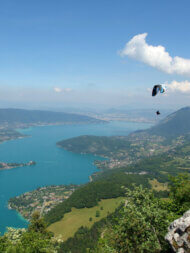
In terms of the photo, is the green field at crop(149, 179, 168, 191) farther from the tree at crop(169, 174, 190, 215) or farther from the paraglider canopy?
the paraglider canopy

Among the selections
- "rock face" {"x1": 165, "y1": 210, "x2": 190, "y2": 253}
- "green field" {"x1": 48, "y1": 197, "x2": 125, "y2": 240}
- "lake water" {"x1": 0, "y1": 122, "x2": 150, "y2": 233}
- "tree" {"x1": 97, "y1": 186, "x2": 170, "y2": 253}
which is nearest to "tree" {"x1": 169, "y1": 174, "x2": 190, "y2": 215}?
"tree" {"x1": 97, "y1": 186, "x2": 170, "y2": 253}

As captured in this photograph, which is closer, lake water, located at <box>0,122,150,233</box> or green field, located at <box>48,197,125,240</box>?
green field, located at <box>48,197,125,240</box>

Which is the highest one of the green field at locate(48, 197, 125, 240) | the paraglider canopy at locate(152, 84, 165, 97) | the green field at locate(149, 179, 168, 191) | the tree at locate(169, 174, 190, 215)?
the paraglider canopy at locate(152, 84, 165, 97)

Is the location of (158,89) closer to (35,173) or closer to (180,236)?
(180,236)

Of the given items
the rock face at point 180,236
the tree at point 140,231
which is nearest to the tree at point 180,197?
the tree at point 140,231

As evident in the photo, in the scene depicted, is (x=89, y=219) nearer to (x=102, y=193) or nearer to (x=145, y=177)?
(x=102, y=193)

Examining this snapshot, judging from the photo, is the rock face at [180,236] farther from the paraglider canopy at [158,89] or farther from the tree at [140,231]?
the paraglider canopy at [158,89]

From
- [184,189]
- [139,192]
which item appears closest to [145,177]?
[184,189]
